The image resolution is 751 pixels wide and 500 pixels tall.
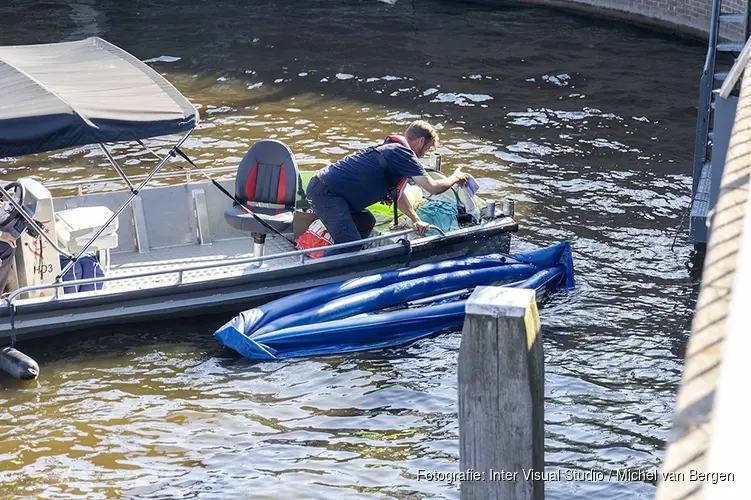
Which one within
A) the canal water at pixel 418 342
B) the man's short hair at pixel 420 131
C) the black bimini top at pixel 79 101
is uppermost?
the black bimini top at pixel 79 101

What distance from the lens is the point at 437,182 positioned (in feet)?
33.3

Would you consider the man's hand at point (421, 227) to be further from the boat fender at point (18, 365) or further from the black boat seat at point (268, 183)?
the boat fender at point (18, 365)

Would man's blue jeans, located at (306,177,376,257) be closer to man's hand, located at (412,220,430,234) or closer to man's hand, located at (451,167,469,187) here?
man's hand, located at (412,220,430,234)

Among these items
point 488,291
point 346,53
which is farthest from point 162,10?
point 488,291

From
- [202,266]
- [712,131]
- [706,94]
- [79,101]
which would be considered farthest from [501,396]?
[706,94]

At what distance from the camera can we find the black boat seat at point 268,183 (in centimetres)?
1052

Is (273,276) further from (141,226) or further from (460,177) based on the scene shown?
(460,177)

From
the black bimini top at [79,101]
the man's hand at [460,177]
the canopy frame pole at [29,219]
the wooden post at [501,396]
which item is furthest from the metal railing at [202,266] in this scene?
the wooden post at [501,396]

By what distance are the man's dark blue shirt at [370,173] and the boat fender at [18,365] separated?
3341 mm

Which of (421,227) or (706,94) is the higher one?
(706,94)

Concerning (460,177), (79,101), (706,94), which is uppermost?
(79,101)

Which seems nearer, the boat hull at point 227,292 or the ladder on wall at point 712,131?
the boat hull at point 227,292

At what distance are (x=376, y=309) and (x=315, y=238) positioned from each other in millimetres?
1175

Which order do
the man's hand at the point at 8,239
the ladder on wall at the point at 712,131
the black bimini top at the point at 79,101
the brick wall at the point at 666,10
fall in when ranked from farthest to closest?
the brick wall at the point at 666,10
the ladder on wall at the point at 712,131
the man's hand at the point at 8,239
the black bimini top at the point at 79,101
